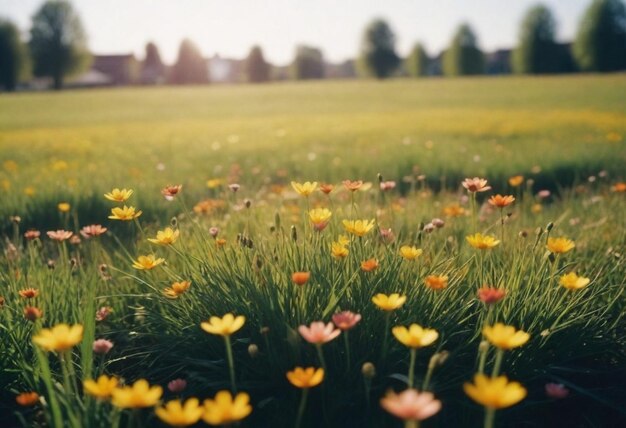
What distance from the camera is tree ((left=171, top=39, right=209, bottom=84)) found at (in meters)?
80.8

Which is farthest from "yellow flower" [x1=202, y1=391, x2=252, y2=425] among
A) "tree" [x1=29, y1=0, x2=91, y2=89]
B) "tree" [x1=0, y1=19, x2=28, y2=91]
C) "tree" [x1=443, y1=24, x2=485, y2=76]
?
"tree" [x1=443, y1=24, x2=485, y2=76]

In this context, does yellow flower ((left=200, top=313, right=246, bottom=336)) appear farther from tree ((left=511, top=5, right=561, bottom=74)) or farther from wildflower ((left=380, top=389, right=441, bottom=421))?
tree ((left=511, top=5, right=561, bottom=74))

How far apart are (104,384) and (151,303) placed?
1085 millimetres

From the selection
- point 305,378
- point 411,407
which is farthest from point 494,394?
point 305,378

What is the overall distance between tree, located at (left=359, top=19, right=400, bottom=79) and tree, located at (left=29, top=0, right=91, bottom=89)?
1442 inches

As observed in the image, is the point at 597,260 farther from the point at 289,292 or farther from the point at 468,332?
the point at 289,292

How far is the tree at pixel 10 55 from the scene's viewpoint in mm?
57188

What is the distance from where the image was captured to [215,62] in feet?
383

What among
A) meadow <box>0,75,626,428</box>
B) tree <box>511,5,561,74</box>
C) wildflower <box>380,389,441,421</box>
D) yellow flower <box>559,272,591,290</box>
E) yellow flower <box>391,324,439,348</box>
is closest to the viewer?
wildflower <box>380,389,441,421</box>

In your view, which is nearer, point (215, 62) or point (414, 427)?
point (414, 427)

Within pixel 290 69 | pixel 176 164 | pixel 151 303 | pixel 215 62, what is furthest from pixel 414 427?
pixel 215 62

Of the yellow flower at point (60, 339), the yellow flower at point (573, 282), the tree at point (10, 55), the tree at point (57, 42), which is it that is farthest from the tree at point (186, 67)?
the yellow flower at point (60, 339)

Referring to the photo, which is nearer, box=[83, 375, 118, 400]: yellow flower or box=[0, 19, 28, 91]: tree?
box=[83, 375, 118, 400]: yellow flower

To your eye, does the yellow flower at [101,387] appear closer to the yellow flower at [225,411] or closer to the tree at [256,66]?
the yellow flower at [225,411]
